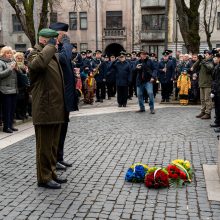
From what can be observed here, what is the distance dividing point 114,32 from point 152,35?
405 cm

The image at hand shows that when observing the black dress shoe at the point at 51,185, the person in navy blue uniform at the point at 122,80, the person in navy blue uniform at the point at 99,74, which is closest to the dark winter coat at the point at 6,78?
the black dress shoe at the point at 51,185

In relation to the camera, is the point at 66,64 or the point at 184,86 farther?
the point at 184,86

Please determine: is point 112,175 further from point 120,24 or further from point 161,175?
point 120,24

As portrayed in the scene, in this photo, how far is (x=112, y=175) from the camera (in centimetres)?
628

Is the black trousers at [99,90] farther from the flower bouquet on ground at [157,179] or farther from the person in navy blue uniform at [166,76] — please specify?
the flower bouquet on ground at [157,179]

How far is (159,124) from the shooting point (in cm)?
1100

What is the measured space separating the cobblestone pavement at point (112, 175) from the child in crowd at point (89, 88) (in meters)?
5.19

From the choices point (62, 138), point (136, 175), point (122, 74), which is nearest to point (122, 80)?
point (122, 74)

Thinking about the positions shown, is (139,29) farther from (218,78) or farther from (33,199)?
(33,199)

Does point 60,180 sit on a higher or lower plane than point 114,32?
lower

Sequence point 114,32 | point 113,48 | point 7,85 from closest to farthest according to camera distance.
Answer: point 7,85
point 114,32
point 113,48

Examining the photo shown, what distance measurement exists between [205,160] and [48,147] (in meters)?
2.89

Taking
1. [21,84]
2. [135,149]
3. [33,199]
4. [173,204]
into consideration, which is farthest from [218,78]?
[33,199]

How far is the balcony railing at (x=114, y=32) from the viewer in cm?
4425
